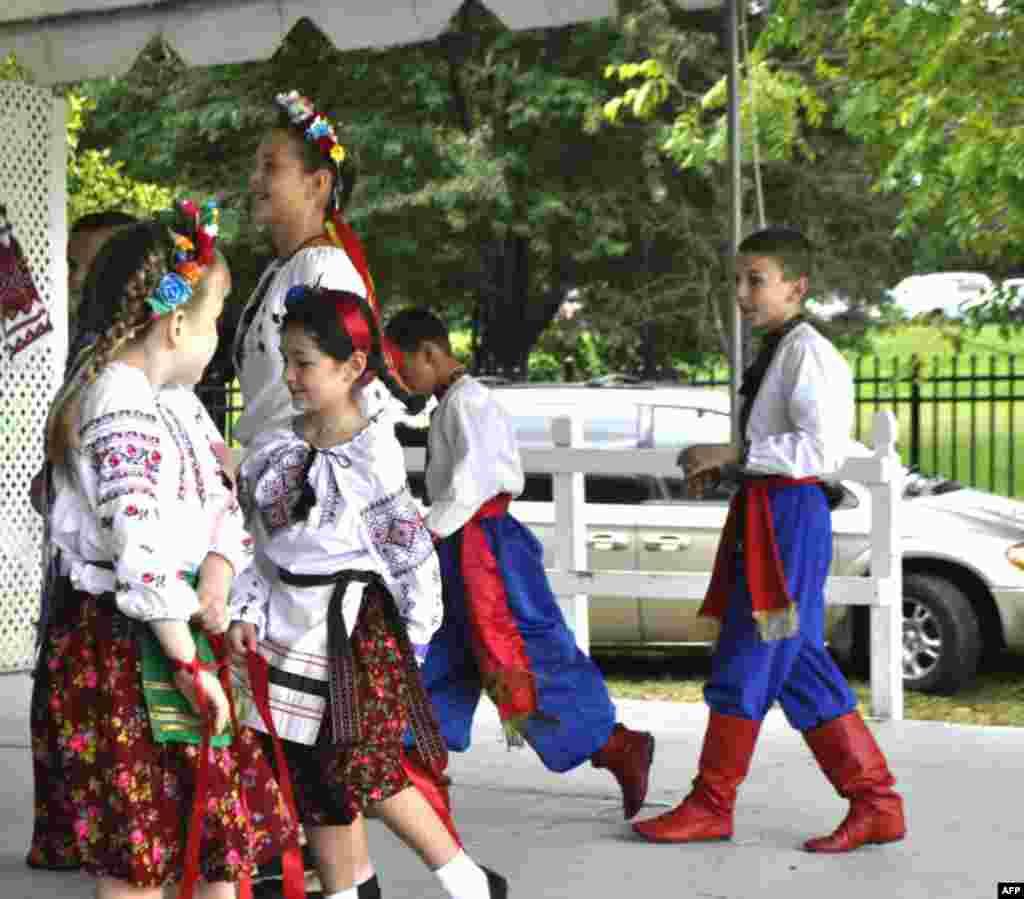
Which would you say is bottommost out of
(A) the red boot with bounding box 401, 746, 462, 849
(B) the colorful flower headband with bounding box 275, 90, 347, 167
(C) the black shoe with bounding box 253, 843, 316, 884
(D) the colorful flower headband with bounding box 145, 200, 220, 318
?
(C) the black shoe with bounding box 253, 843, 316, 884

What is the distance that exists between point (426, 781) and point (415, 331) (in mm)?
1762

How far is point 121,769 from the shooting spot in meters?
3.82

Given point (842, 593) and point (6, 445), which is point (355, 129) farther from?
point (842, 593)

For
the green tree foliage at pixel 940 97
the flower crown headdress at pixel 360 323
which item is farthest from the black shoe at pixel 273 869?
the green tree foliage at pixel 940 97

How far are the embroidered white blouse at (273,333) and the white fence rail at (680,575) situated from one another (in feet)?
10.7

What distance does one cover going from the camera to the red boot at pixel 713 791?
5.84m

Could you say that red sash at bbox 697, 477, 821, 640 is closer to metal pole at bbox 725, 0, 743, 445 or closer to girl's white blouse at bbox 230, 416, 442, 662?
metal pole at bbox 725, 0, 743, 445

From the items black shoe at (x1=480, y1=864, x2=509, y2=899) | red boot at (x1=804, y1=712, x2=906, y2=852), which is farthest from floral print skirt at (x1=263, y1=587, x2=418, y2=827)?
red boot at (x1=804, y1=712, x2=906, y2=852)

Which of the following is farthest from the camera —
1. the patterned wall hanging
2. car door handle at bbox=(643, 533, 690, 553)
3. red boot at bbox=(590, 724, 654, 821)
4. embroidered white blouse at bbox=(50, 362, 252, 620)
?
car door handle at bbox=(643, 533, 690, 553)

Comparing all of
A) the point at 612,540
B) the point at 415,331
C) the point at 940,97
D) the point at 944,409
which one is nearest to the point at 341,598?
the point at 415,331

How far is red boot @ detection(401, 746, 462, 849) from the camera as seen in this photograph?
496 cm

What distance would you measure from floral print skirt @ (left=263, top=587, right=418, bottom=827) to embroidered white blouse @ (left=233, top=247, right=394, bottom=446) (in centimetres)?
59

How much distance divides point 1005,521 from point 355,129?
10.5 metres

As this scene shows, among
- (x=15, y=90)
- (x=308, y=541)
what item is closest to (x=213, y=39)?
(x=15, y=90)
